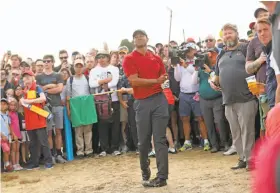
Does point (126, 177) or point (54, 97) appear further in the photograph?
point (54, 97)

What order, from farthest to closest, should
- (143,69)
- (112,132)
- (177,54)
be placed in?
1. (112,132)
2. (177,54)
3. (143,69)

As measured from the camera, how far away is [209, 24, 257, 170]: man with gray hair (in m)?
5.67

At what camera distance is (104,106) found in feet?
27.9

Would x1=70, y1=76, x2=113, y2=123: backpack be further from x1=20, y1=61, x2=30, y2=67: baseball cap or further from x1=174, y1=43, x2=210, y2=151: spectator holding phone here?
x1=174, y1=43, x2=210, y2=151: spectator holding phone

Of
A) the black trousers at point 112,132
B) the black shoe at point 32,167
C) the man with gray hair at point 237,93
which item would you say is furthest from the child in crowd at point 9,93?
the man with gray hair at point 237,93

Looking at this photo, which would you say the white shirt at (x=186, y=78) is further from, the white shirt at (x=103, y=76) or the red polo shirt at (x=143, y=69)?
the red polo shirt at (x=143, y=69)

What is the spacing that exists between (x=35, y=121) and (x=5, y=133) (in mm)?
528

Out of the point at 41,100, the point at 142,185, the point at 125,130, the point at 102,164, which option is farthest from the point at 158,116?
the point at 125,130

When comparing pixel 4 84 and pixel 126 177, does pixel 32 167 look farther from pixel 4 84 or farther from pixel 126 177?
pixel 126 177

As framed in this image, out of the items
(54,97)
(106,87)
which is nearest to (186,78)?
(106,87)

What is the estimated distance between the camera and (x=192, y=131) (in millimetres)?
8727

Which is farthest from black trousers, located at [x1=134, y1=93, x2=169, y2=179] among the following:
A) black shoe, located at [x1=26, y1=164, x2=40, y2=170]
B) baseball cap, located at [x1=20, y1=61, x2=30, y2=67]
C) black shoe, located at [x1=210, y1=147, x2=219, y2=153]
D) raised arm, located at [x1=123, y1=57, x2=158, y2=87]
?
baseball cap, located at [x1=20, y1=61, x2=30, y2=67]

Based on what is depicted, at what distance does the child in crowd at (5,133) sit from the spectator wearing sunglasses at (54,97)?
0.74 meters

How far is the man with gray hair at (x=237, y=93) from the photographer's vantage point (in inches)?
223
